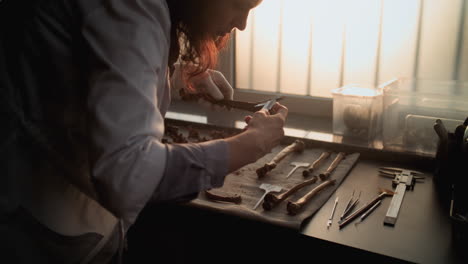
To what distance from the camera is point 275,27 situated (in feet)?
5.44

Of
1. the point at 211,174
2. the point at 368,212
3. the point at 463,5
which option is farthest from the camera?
the point at 463,5

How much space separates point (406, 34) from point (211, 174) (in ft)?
3.21

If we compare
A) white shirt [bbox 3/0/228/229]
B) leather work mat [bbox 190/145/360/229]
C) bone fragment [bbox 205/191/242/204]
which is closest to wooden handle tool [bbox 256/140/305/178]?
leather work mat [bbox 190/145/360/229]

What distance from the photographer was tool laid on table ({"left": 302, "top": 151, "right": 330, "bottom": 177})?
1.14 metres

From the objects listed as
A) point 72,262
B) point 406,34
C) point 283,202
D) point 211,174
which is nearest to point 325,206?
point 283,202

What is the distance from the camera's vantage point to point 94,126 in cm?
59

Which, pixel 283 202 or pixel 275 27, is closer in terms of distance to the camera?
pixel 283 202

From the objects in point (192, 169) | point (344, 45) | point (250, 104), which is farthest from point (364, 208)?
point (344, 45)

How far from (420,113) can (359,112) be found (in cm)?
18

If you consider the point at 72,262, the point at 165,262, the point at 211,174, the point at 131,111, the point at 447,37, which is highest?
the point at 447,37

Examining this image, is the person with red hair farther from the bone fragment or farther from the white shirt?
Result: the bone fragment

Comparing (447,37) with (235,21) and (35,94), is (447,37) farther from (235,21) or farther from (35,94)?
(35,94)

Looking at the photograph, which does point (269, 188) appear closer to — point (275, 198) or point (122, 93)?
point (275, 198)

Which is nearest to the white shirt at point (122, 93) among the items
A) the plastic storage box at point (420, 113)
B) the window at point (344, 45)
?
the plastic storage box at point (420, 113)
